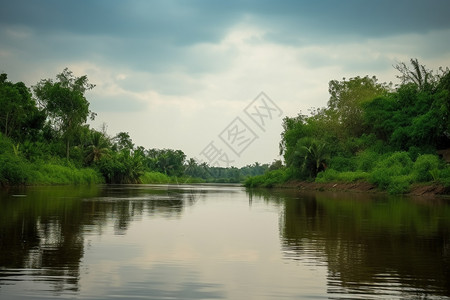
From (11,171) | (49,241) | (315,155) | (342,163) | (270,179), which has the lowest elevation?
(49,241)

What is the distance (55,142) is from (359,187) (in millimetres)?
43935

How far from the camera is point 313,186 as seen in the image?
54.8m

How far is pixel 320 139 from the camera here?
6303 centimetres

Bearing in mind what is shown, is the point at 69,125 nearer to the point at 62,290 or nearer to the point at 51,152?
the point at 51,152

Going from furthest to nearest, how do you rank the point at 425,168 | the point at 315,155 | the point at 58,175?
the point at 58,175 < the point at 315,155 < the point at 425,168

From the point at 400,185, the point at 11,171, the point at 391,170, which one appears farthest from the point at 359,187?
the point at 11,171

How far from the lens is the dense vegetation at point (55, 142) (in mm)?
49300

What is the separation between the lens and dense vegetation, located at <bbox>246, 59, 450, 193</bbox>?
131 feet

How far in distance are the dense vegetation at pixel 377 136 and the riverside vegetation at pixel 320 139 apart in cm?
11

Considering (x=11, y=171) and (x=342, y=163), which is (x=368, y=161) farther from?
(x=11, y=171)

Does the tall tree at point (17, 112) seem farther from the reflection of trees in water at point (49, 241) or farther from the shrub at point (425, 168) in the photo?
the shrub at point (425, 168)

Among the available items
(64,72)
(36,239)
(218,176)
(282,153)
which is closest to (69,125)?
(64,72)

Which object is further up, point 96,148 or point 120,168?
point 96,148

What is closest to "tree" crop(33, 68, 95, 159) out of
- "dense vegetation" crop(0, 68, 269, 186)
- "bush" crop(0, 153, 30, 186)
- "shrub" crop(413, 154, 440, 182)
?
"dense vegetation" crop(0, 68, 269, 186)
